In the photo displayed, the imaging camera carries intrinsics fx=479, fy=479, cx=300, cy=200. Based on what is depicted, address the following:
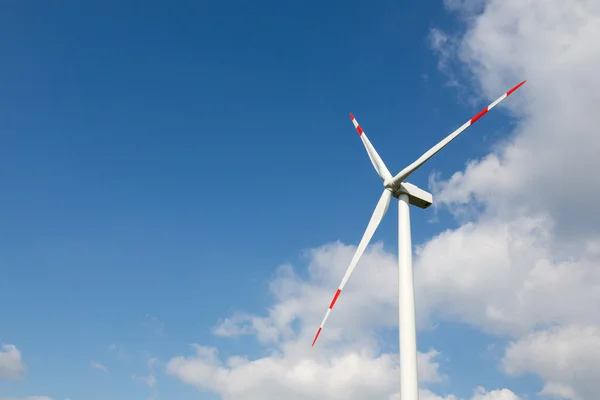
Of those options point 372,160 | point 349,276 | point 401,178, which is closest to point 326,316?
point 349,276

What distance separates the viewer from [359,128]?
153 ft

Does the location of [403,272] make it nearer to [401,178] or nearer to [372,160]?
[401,178]

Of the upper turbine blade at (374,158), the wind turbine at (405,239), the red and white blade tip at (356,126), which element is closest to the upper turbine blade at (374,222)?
the wind turbine at (405,239)

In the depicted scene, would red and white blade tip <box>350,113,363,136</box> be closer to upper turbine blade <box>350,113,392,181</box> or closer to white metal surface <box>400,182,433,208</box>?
upper turbine blade <box>350,113,392,181</box>

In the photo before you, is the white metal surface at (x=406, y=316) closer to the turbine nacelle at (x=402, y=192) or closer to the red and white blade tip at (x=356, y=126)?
the turbine nacelle at (x=402, y=192)

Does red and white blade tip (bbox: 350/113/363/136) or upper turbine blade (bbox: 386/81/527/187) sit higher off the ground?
red and white blade tip (bbox: 350/113/363/136)

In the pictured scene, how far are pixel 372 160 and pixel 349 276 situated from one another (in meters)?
11.8

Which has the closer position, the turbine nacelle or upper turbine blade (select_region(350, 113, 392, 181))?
the turbine nacelle

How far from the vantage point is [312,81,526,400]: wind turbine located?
28.6 metres

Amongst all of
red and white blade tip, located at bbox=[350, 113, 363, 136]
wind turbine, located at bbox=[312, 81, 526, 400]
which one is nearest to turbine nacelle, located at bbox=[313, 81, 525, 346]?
wind turbine, located at bbox=[312, 81, 526, 400]

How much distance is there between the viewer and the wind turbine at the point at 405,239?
2864 cm

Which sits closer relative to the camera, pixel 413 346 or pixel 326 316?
pixel 413 346

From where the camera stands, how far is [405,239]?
3372 centimetres

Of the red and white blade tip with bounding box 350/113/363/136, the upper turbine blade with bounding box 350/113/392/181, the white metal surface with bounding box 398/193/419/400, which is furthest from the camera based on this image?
the red and white blade tip with bounding box 350/113/363/136
